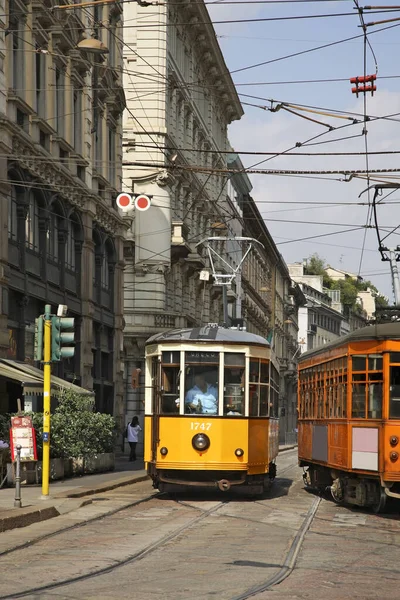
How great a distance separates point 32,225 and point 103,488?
9.12 meters

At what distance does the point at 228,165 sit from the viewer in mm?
69250

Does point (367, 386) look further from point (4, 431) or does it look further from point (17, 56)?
point (17, 56)

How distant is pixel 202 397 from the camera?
20156 millimetres

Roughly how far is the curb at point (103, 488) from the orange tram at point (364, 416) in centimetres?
391

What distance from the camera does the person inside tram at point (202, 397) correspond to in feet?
66.0

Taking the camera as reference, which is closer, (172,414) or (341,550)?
(341,550)

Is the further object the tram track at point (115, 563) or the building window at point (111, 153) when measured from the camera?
the building window at point (111, 153)

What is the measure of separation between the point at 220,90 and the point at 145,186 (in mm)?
17067

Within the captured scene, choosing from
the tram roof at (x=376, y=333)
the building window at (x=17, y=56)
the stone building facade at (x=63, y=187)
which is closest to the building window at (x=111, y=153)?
the stone building facade at (x=63, y=187)

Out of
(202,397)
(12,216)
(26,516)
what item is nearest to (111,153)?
(12,216)

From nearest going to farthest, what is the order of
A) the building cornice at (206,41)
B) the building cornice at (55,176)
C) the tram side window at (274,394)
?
the tram side window at (274,394) < the building cornice at (55,176) < the building cornice at (206,41)

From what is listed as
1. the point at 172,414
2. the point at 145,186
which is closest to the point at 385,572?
the point at 172,414

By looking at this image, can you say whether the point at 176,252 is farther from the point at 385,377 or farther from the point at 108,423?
the point at 385,377

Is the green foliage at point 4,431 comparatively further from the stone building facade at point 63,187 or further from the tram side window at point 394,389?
the tram side window at point 394,389
